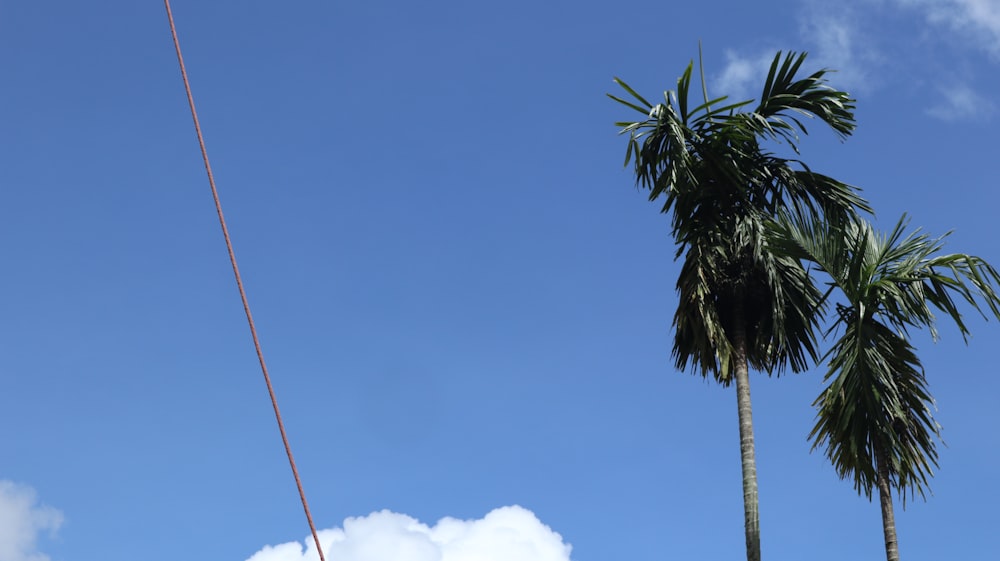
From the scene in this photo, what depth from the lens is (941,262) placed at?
16.8m

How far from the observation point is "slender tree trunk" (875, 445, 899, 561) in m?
15.6

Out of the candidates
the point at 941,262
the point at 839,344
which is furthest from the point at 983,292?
the point at 839,344

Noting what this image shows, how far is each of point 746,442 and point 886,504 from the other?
81.2 inches

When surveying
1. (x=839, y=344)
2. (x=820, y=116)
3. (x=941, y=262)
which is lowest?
(x=839, y=344)

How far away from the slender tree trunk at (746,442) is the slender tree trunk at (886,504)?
169cm

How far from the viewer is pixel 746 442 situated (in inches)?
661

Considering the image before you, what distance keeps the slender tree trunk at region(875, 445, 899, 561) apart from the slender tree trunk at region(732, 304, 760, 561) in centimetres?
169

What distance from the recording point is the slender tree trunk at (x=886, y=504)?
51.0 ft

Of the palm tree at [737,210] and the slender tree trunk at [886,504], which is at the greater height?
the palm tree at [737,210]

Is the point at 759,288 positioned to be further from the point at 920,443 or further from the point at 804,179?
the point at 920,443

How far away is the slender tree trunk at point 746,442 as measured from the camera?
16125 mm

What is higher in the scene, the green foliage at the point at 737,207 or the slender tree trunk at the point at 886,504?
the green foliage at the point at 737,207

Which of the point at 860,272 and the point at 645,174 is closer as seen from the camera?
the point at 860,272

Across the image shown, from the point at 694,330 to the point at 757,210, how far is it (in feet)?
7.25
